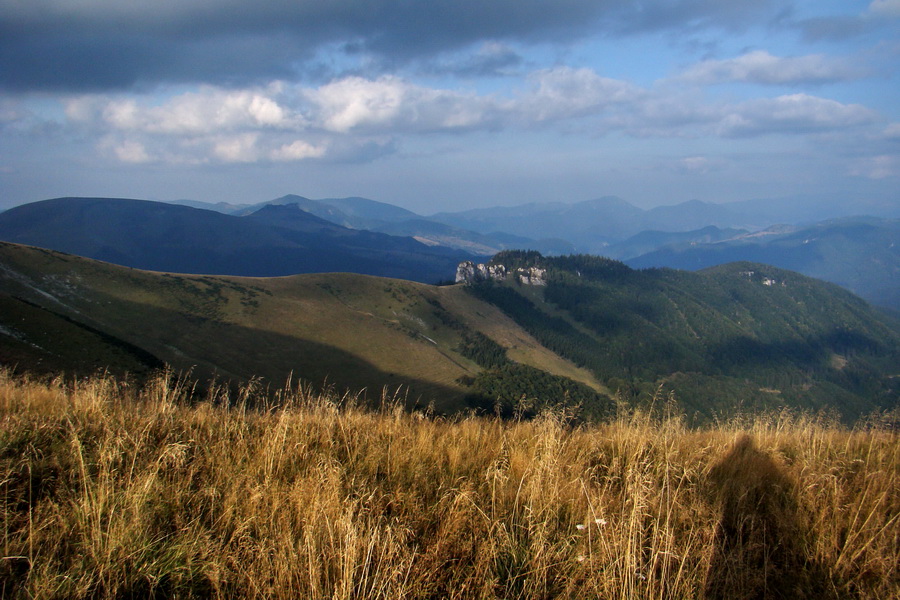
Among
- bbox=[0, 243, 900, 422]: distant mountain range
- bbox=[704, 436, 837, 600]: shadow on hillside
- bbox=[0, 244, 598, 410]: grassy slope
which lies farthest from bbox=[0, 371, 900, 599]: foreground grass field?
bbox=[0, 244, 598, 410]: grassy slope

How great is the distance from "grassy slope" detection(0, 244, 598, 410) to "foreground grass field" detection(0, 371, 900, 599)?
40816 millimetres

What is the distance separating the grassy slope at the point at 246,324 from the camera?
64312 mm

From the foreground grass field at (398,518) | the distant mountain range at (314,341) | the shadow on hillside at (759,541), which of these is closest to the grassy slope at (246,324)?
the distant mountain range at (314,341)

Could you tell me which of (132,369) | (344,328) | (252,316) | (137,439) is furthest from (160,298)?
(137,439)

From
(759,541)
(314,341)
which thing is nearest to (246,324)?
(314,341)

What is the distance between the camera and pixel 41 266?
69.6 metres

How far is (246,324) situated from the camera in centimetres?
8338

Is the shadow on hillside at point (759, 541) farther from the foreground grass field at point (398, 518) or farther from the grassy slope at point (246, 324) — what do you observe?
the grassy slope at point (246, 324)

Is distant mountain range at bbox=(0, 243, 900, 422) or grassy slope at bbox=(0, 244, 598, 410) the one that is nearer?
distant mountain range at bbox=(0, 243, 900, 422)

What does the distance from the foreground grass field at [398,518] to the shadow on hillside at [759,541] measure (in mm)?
18

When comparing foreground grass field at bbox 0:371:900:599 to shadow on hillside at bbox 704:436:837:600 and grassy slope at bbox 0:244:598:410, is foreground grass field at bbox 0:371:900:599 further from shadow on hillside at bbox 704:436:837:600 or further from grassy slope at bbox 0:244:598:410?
grassy slope at bbox 0:244:598:410

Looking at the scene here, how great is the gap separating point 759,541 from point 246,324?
89287mm

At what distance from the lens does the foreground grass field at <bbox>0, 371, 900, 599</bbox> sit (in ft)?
9.00

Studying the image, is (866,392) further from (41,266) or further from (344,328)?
(41,266)
